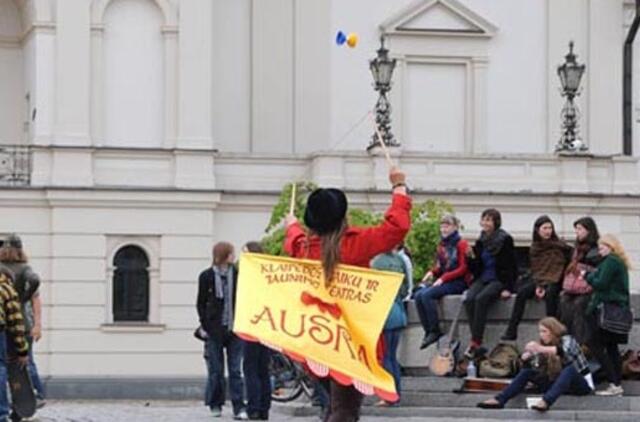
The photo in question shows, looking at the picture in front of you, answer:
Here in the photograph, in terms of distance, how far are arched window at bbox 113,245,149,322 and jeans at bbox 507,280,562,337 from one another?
2208 cm

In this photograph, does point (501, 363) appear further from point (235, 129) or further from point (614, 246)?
point (235, 129)

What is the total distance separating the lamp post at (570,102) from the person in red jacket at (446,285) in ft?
73.9

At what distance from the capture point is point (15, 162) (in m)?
44.0

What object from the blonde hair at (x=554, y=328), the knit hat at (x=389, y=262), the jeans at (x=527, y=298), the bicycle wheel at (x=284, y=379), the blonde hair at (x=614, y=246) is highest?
the blonde hair at (x=614, y=246)

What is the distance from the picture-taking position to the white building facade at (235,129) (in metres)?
43.2

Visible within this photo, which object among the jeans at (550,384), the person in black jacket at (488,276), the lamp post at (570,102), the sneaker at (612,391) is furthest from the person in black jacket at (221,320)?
the lamp post at (570,102)

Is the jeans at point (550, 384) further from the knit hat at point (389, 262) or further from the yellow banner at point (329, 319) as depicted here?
the yellow banner at point (329, 319)

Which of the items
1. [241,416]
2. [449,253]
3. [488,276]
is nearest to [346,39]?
[241,416]

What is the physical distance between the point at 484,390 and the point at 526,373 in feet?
→ 3.04

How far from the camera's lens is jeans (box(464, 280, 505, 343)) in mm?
22109

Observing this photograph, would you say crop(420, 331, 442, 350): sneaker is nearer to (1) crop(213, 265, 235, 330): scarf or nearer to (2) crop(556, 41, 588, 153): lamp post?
(1) crop(213, 265, 235, 330): scarf

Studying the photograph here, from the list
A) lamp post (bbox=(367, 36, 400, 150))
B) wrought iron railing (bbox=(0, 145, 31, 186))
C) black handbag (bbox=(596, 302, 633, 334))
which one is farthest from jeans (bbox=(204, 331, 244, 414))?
lamp post (bbox=(367, 36, 400, 150))

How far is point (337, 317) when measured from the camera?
15.0 metres

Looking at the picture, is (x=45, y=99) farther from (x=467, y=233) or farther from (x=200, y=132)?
(x=467, y=233)
